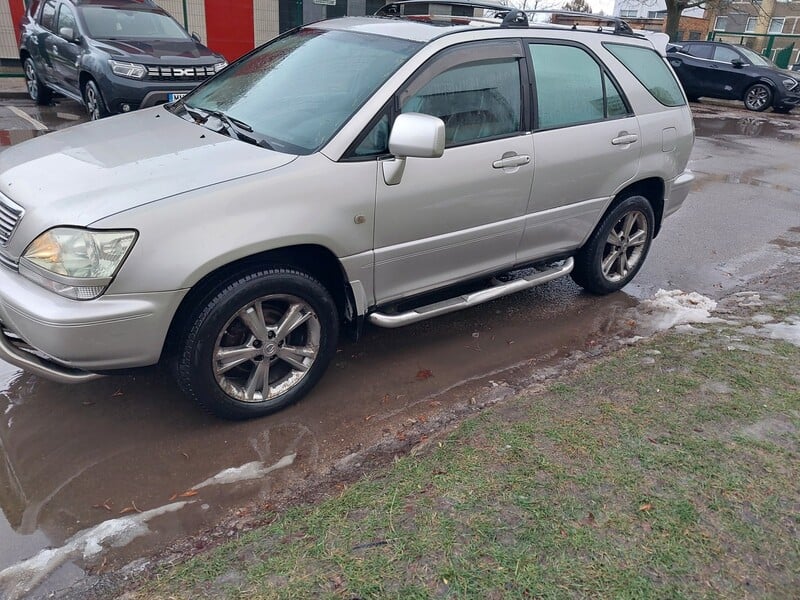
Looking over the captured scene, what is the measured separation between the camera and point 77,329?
2.63m

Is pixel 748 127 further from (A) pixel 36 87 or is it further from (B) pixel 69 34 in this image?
(A) pixel 36 87

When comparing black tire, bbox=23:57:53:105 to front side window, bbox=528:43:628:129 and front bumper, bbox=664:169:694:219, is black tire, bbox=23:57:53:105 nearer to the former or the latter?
front side window, bbox=528:43:628:129

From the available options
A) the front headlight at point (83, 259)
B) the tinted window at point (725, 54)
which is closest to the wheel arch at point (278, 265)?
the front headlight at point (83, 259)

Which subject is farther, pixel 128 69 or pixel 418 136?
pixel 128 69

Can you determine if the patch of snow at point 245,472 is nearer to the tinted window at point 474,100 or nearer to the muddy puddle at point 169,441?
the muddy puddle at point 169,441

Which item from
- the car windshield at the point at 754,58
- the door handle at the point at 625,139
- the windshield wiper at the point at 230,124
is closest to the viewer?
the windshield wiper at the point at 230,124

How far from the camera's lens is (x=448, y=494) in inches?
104

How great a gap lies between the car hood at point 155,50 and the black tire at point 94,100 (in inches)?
19.3

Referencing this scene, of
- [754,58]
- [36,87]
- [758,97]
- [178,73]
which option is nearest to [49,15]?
[36,87]

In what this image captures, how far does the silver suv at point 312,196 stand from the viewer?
2715 mm

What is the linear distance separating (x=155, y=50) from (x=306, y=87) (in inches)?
237

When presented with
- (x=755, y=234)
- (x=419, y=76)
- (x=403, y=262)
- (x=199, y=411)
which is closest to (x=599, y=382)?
(x=403, y=262)

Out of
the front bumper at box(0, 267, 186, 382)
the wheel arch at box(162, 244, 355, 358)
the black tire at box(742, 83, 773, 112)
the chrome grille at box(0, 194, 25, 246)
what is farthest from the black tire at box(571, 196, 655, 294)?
the black tire at box(742, 83, 773, 112)

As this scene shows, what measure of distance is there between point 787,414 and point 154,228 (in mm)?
3207
